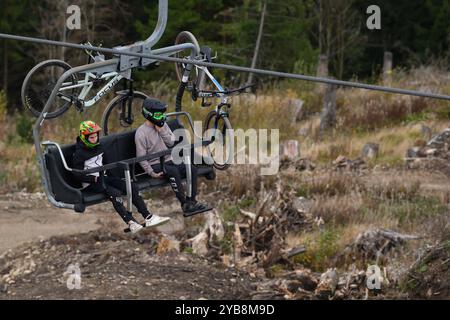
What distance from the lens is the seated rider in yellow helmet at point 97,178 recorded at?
822cm

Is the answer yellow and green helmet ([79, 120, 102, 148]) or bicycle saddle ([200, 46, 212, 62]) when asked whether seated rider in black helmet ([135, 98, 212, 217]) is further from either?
bicycle saddle ([200, 46, 212, 62])

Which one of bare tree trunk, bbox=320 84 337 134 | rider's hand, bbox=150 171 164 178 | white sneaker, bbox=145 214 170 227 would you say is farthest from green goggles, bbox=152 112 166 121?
bare tree trunk, bbox=320 84 337 134

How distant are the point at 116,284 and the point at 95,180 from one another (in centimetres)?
517

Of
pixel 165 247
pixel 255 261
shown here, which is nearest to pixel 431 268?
pixel 255 261

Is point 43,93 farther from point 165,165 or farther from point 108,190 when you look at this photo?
point 165,165

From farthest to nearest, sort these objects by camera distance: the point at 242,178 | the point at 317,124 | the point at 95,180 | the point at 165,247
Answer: the point at 317,124
the point at 242,178
the point at 165,247
the point at 95,180

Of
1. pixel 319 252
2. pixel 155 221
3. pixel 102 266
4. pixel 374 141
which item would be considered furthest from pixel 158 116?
pixel 374 141

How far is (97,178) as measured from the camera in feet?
27.4

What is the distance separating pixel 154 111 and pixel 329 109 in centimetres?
1394

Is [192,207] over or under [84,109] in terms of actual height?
under

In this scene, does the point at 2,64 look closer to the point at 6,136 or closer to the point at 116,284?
the point at 6,136

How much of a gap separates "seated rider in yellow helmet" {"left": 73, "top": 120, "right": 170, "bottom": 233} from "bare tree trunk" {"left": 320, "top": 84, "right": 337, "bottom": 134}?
13.4 m

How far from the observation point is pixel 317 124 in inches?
866

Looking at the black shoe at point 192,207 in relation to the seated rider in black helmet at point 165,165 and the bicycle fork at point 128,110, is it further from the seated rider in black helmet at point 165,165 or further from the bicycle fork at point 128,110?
the bicycle fork at point 128,110
